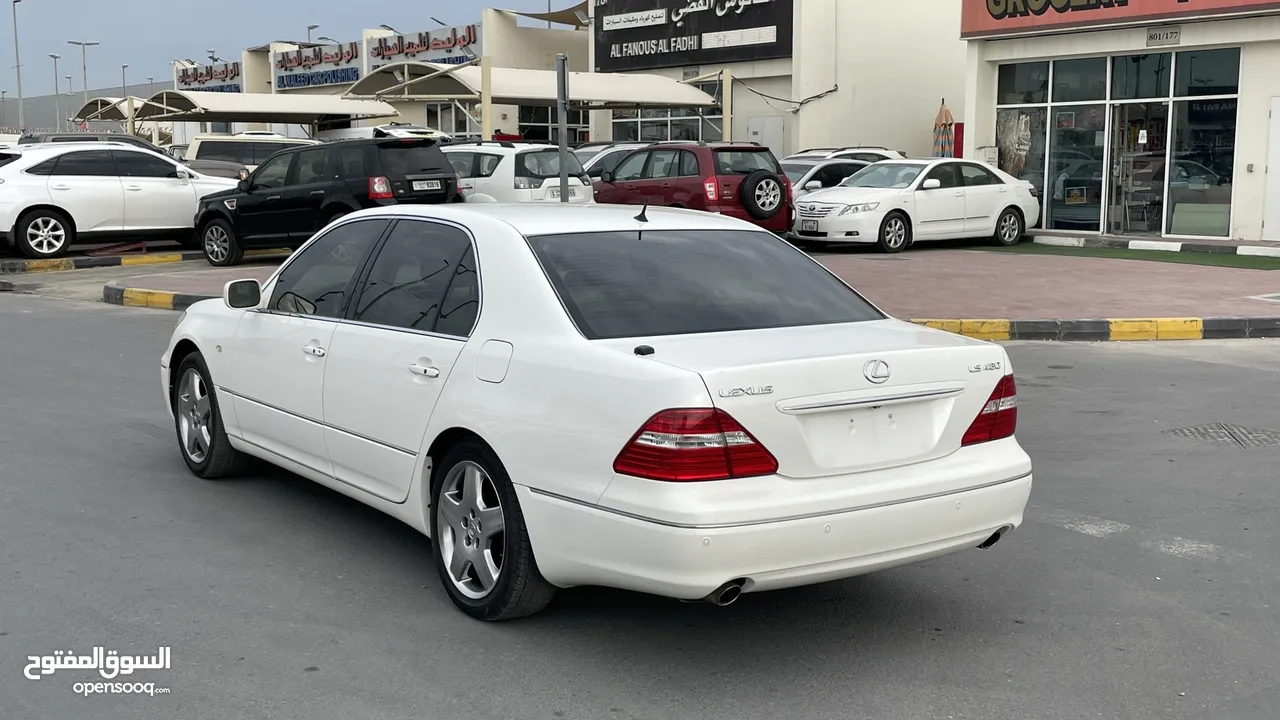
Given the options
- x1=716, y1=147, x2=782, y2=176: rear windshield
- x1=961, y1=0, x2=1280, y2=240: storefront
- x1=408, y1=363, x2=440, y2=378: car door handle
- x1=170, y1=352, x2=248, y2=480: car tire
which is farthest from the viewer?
x1=961, y1=0, x2=1280, y2=240: storefront

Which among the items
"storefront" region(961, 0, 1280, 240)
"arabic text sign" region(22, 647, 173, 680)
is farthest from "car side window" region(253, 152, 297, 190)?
"arabic text sign" region(22, 647, 173, 680)

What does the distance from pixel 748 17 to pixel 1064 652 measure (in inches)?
1171

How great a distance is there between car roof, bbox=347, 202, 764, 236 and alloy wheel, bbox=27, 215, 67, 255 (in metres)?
15.6

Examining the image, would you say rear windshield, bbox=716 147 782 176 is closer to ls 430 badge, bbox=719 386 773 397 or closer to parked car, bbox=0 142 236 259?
parked car, bbox=0 142 236 259

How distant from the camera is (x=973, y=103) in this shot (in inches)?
938

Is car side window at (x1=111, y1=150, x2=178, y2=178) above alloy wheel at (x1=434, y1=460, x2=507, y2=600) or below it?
above

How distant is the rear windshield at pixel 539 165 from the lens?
19844 millimetres

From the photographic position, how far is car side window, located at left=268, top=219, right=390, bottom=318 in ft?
18.8

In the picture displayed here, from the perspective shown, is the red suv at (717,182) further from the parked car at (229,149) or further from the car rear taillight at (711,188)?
the parked car at (229,149)

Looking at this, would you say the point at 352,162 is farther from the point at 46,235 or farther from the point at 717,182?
the point at 717,182

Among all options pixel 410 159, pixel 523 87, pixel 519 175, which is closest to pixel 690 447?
pixel 410 159

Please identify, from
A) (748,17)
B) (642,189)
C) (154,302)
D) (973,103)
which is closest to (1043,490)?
(154,302)

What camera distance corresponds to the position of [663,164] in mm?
20375

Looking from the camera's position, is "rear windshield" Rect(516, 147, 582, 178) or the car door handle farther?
"rear windshield" Rect(516, 147, 582, 178)
